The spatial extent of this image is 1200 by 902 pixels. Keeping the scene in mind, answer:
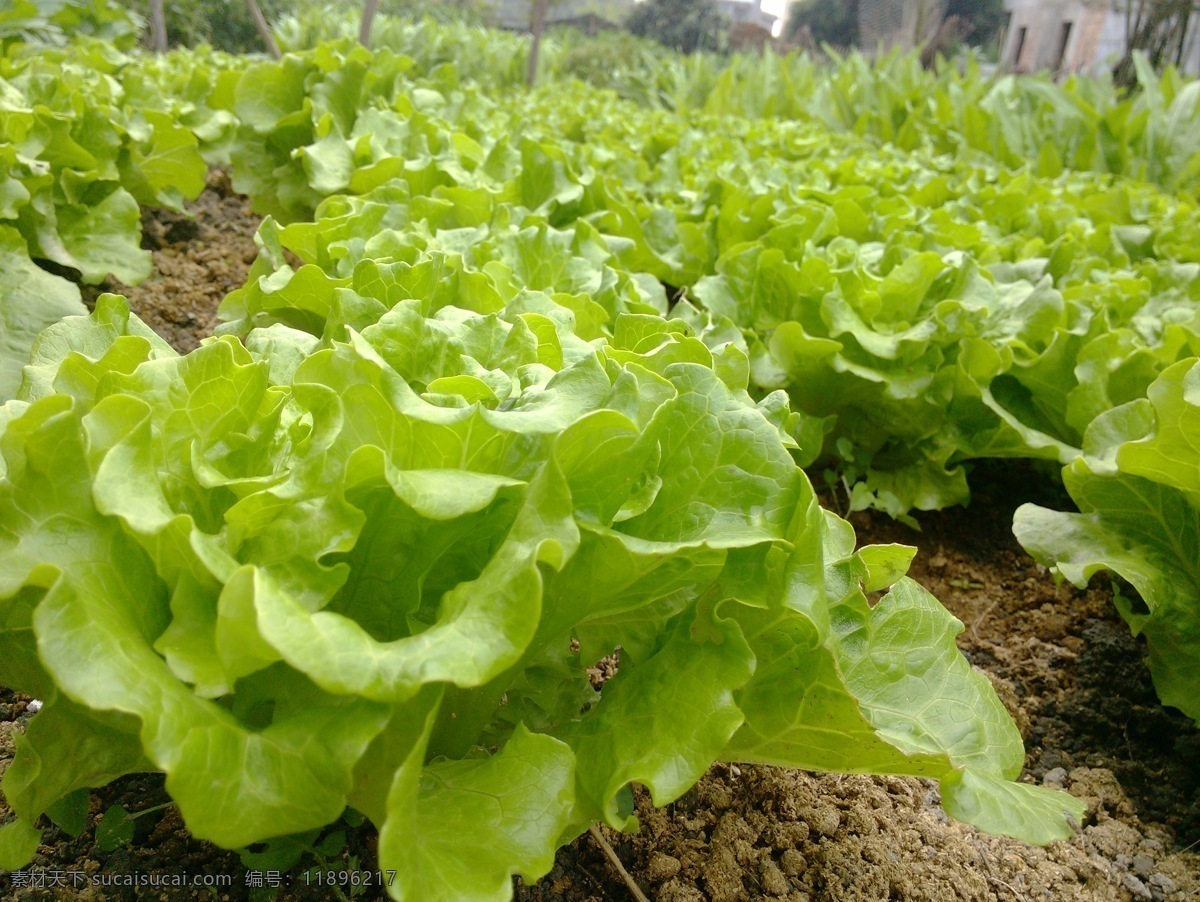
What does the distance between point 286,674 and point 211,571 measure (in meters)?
0.19

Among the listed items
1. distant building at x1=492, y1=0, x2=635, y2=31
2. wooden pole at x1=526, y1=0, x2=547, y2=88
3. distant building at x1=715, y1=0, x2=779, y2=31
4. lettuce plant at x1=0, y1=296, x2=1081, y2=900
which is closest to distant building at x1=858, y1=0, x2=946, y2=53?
distant building at x1=715, y1=0, x2=779, y2=31

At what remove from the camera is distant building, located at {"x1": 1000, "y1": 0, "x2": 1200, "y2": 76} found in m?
15.0

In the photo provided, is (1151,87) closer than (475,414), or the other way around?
(475,414)

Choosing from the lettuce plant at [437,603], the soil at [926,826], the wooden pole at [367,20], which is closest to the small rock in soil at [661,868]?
the soil at [926,826]

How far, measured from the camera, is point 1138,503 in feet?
6.61

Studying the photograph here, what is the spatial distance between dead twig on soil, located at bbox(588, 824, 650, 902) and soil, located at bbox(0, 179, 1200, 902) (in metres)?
0.02

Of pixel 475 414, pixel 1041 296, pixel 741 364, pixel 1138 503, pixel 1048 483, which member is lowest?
pixel 1048 483

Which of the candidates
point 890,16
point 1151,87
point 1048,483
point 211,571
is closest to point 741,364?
point 211,571

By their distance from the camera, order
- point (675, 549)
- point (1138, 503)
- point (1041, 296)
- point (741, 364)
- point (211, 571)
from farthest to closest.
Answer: point (1041, 296) < point (1138, 503) < point (741, 364) < point (675, 549) < point (211, 571)

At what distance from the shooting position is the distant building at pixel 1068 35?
49.3 feet

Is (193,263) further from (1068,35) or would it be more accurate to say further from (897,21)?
(897,21)

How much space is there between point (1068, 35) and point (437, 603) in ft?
72.5

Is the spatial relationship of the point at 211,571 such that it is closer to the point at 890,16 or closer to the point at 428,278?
the point at 428,278

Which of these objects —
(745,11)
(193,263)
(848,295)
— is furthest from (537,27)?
(745,11)
